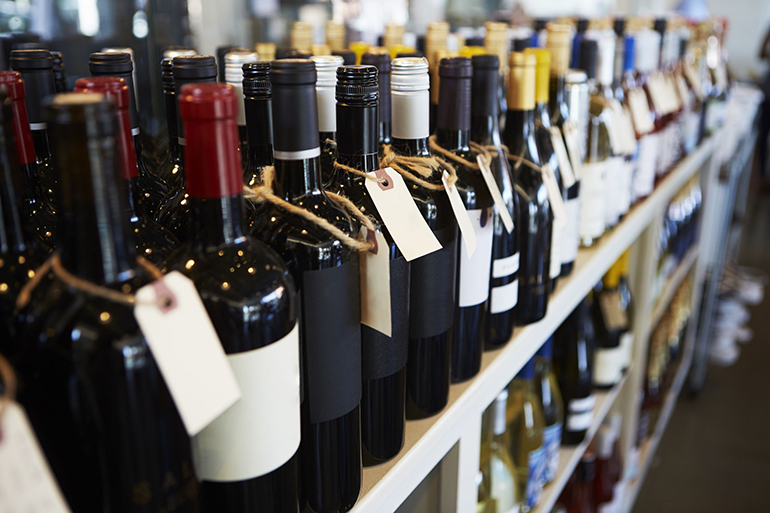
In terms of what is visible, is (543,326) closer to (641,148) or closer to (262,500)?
(262,500)

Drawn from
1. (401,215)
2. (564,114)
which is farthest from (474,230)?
(564,114)

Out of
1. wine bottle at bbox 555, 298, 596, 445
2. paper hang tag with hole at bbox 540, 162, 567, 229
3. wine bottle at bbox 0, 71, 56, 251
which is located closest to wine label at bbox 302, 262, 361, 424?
wine bottle at bbox 0, 71, 56, 251

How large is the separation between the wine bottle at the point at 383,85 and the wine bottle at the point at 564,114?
420 mm

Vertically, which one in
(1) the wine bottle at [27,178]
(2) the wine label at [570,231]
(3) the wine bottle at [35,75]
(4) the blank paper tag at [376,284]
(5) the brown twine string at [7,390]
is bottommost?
(2) the wine label at [570,231]

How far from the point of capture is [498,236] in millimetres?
833

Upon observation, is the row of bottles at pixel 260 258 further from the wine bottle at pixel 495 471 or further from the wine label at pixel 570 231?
the wine bottle at pixel 495 471

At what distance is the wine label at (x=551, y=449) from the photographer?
4.00ft

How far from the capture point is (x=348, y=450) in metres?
0.56

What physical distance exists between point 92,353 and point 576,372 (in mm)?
1325

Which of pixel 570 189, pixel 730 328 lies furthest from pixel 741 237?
pixel 570 189

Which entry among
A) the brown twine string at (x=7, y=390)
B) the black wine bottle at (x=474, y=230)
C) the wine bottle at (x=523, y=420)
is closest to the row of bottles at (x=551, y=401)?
the wine bottle at (x=523, y=420)

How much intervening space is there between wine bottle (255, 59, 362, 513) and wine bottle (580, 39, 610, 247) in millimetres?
780

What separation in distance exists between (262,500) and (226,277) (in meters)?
0.18

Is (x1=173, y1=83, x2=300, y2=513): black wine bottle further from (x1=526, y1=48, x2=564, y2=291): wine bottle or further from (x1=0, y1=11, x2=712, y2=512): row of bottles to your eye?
(x1=526, y1=48, x2=564, y2=291): wine bottle
